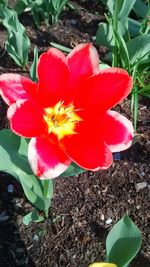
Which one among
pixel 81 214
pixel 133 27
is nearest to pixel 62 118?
pixel 81 214

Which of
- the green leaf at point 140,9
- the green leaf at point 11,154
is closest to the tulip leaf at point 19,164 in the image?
the green leaf at point 11,154

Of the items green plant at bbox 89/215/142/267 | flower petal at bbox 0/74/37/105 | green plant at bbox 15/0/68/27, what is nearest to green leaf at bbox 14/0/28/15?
green plant at bbox 15/0/68/27

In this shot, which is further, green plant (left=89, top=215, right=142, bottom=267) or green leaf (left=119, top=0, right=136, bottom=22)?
green leaf (left=119, top=0, right=136, bottom=22)

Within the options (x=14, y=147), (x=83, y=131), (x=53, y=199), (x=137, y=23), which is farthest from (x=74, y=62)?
(x=137, y=23)

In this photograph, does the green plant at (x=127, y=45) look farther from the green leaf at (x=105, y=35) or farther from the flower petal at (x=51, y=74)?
the flower petal at (x=51, y=74)

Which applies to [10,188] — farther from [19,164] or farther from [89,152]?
[89,152]

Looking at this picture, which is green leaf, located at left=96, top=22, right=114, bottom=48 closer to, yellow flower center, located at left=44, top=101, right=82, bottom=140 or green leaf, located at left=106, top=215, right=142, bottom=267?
yellow flower center, located at left=44, top=101, right=82, bottom=140
